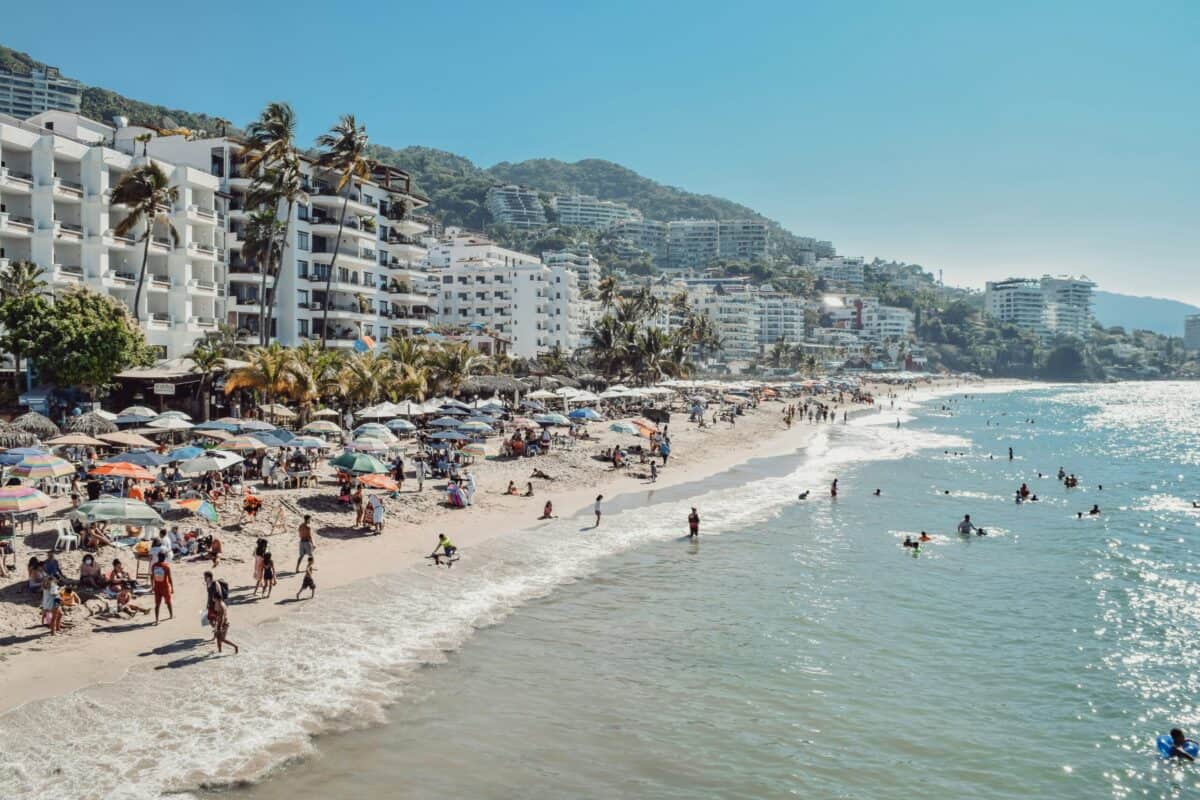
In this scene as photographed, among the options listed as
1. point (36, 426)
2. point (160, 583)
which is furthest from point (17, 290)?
point (160, 583)

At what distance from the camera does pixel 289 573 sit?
2133cm

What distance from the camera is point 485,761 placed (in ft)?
43.3

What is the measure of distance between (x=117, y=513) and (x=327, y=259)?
154ft

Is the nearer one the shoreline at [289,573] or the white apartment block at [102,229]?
the shoreline at [289,573]

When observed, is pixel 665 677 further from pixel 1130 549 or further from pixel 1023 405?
pixel 1023 405

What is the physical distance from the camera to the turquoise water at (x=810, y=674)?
13297 millimetres

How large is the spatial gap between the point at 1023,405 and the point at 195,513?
149029 mm

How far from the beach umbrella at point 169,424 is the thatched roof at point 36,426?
321 centimetres

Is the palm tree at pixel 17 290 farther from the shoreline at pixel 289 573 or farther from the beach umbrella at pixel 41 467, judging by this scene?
the shoreline at pixel 289 573

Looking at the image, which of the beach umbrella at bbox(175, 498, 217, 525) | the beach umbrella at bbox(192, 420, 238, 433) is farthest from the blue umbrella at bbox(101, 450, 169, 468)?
the beach umbrella at bbox(192, 420, 238, 433)

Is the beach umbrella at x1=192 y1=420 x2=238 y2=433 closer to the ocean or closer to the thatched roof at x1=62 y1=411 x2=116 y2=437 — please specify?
the thatched roof at x1=62 y1=411 x2=116 y2=437

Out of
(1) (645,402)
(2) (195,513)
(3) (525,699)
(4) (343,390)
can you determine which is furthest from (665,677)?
(1) (645,402)

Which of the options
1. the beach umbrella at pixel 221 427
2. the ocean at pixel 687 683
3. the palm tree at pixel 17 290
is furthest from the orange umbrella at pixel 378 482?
the palm tree at pixel 17 290

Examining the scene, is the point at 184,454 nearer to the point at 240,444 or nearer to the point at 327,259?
the point at 240,444
